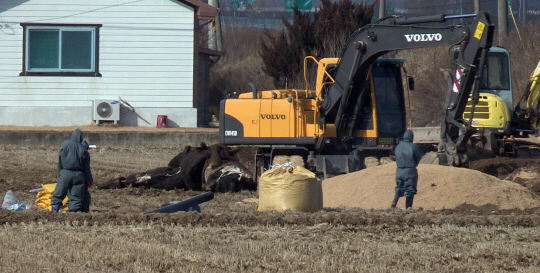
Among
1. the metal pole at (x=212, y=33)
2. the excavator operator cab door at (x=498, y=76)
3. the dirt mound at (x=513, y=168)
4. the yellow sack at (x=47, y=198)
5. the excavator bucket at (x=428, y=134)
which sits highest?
the metal pole at (x=212, y=33)

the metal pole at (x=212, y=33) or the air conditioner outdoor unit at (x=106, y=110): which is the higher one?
the metal pole at (x=212, y=33)

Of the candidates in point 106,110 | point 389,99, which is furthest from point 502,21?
point 389,99

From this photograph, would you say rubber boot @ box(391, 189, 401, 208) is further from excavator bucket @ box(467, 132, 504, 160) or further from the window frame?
the window frame

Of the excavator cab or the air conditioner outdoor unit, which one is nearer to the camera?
the excavator cab

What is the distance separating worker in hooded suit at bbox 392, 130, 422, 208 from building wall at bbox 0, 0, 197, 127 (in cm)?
1458

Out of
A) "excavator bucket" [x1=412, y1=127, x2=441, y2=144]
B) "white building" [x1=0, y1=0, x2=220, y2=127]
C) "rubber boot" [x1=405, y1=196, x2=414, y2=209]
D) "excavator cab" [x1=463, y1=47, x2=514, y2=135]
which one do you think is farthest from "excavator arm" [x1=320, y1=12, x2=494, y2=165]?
"white building" [x1=0, y1=0, x2=220, y2=127]

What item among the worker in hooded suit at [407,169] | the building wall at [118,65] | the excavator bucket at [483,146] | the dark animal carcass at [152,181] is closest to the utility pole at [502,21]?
the building wall at [118,65]

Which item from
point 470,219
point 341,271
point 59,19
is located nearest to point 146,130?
point 59,19

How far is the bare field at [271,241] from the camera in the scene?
25.3ft

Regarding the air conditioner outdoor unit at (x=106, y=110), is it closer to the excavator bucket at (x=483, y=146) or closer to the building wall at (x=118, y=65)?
the building wall at (x=118, y=65)

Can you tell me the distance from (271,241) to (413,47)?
6930 mm

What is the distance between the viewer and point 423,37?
47.8ft

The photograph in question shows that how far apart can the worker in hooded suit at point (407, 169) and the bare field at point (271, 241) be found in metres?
0.57

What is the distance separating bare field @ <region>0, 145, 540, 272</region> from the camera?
303 inches
